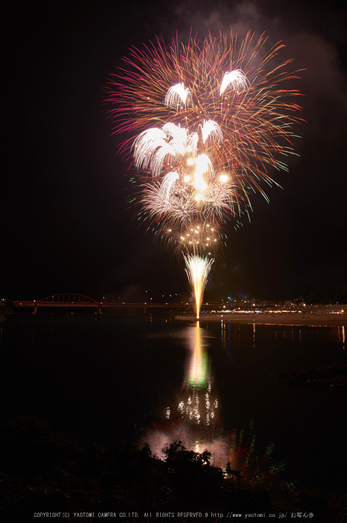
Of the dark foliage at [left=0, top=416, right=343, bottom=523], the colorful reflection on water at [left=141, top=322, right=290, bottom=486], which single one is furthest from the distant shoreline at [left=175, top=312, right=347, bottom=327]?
the dark foliage at [left=0, top=416, right=343, bottom=523]

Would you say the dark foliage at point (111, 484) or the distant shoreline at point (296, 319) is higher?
the dark foliage at point (111, 484)

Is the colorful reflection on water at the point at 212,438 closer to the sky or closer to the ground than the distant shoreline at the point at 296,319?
closer to the sky

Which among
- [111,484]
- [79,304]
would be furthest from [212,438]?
[79,304]

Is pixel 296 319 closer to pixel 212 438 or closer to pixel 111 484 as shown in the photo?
pixel 212 438

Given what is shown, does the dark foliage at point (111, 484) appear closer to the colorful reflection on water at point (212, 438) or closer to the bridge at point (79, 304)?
the colorful reflection on water at point (212, 438)

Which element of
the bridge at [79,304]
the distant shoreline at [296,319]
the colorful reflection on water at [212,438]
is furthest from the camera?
the bridge at [79,304]

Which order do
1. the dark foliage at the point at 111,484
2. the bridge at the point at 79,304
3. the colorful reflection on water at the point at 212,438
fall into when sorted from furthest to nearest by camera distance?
the bridge at the point at 79,304
the colorful reflection on water at the point at 212,438
the dark foliage at the point at 111,484

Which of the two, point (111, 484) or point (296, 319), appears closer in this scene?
point (111, 484)

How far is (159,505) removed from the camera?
3.98 m

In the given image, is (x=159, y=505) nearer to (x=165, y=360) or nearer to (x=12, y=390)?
(x=12, y=390)

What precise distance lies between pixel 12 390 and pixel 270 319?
51.8m

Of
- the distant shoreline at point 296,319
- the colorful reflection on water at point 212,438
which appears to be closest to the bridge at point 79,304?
the distant shoreline at point 296,319

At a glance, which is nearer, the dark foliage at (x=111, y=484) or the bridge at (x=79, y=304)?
the dark foliage at (x=111, y=484)

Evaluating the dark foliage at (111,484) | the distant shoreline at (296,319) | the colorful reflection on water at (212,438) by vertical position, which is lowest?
the distant shoreline at (296,319)
